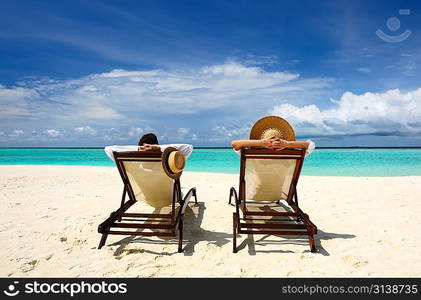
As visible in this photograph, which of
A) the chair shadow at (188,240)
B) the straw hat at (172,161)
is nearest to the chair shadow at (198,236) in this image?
the chair shadow at (188,240)

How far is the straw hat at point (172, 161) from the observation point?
361 cm

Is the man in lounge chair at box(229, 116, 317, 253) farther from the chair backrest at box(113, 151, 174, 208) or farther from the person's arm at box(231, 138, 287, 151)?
the chair backrest at box(113, 151, 174, 208)

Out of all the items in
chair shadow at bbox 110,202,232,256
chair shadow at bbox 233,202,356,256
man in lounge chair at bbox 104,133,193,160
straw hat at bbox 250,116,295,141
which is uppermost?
straw hat at bbox 250,116,295,141

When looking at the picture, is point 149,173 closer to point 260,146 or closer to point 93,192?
point 260,146

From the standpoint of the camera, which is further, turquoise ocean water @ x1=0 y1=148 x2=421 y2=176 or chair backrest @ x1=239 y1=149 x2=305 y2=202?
turquoise ocean water @ x1=0 y1=148 x2=421 y2=176

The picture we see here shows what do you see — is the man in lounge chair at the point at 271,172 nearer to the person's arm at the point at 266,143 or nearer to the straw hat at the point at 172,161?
the person's arm at the point at 266,143

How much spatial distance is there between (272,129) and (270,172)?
0.67 m

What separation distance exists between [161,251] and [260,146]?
187 cm

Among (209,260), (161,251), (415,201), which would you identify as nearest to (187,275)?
(209,260)

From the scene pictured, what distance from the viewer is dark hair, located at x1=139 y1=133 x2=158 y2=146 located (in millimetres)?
4282

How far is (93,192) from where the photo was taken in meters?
7.74

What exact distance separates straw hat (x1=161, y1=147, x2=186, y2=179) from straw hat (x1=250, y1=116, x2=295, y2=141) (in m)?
1.25

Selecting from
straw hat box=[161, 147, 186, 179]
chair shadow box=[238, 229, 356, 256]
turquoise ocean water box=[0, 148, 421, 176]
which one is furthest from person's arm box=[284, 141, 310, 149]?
turquoise ocean water box=[0, 148, 421, 176]

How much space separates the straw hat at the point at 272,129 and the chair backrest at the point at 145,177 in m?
1.52
